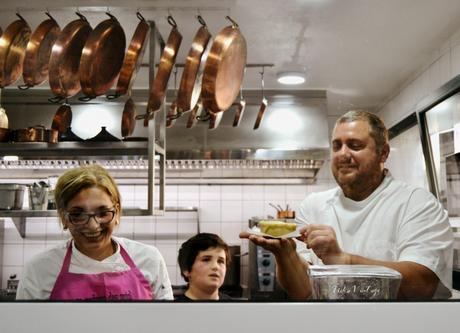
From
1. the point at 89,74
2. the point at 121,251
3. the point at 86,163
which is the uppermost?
the point at 89,74

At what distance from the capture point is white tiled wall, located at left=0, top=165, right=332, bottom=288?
804 mm

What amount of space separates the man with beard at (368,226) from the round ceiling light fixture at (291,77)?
102 millimetres

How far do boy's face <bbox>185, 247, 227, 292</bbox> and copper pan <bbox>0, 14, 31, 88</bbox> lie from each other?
449 mm

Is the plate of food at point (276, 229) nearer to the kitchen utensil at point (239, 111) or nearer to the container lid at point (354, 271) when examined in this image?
the container lid at point (354, 271)

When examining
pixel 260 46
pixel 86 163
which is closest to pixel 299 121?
pixel 260 46

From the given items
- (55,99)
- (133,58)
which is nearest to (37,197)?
(55,99)

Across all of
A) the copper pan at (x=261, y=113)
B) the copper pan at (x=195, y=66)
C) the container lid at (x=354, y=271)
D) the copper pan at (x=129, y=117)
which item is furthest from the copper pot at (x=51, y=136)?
the container lid at (x=354, y=271)

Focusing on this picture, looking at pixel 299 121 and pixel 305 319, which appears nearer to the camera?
pixel 305 319

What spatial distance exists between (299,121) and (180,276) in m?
0.34

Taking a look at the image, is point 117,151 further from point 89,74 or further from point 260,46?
point 260,46

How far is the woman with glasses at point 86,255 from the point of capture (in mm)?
794

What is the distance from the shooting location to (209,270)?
2.76 feet

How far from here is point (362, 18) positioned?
2.78 feet

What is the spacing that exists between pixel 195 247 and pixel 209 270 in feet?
0.15
